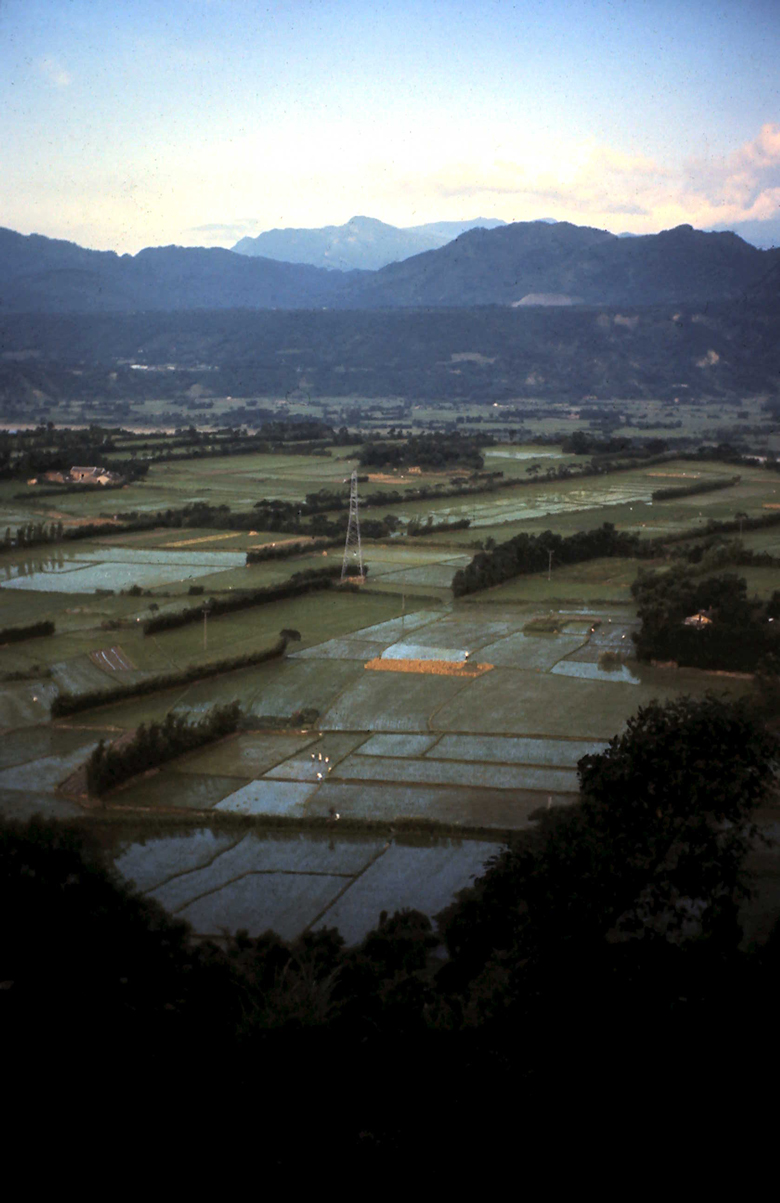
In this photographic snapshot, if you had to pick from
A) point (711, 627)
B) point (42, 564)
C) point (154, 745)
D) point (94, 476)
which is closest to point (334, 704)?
point (154, 745)

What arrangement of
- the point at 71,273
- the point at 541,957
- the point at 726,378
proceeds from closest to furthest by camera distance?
1. the point at 541,957
2. the point at 726,378
3. the point at 71,273

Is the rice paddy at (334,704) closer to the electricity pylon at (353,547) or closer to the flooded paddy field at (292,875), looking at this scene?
the flooded paddy field at (292,875)

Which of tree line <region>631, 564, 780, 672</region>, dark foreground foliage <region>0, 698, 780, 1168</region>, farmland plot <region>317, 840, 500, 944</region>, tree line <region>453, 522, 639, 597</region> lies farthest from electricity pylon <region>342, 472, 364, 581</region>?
dark foreground foliage <region>0, 698, 780, 1168</region>

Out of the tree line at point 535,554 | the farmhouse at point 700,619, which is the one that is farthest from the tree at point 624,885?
the tree line at point 535,554

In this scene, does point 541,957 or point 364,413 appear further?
point 364,413

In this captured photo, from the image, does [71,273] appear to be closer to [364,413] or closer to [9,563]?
[364,413]

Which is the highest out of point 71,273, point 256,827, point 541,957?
point 71,273

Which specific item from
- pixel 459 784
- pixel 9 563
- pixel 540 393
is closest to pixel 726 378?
pixel 540 393

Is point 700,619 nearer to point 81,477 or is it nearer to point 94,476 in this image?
point 94,476

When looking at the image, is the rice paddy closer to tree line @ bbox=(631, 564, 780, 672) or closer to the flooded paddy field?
the flooded paddy field
